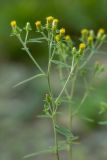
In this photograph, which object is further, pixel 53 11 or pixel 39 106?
pixel 53 11

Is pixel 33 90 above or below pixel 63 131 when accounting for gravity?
below

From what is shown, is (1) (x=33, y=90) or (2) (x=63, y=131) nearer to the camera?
(2) (x=63, y=131)

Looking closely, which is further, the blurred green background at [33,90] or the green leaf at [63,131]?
the blurred green background at [33,90]

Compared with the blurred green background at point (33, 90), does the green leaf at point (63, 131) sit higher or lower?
higher

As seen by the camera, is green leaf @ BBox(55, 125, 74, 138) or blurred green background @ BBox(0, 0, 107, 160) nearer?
green leaf @ BBox(55, 125, 74, 138)

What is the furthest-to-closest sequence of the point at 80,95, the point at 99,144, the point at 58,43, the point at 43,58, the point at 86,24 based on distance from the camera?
the point at 86,24, the point at 43,58, the point at 80,95, the point at 99,144, the point at 58,43

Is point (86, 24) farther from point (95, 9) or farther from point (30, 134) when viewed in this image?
point (30, 134)

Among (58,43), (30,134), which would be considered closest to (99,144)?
(30,134)

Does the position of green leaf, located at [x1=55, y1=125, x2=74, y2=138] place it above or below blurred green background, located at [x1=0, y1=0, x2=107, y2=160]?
above
